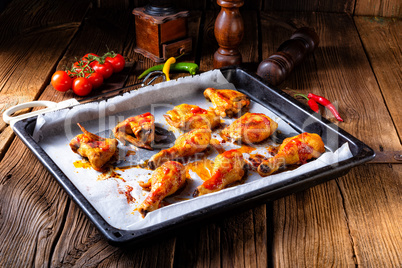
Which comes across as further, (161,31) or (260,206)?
(161,31)

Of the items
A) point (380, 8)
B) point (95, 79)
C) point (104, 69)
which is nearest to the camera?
point (95, 79)

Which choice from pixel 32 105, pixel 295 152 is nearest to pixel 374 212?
pixel 295 152

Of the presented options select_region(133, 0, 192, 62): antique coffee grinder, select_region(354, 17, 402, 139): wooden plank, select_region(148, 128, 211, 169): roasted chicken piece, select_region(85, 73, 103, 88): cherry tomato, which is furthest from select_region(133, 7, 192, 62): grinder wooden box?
select_region(354, 17, 402, 139): wooden plank

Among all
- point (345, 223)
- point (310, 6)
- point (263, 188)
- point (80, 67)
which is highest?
point (263, 188)

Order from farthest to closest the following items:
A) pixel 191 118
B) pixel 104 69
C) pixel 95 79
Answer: pixel 104 69 → pixel 95 79 → pixel 191 118

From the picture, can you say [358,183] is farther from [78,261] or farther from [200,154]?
[78,261]

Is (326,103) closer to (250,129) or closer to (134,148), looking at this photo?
(250,129)

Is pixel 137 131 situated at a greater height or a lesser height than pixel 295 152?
greater
